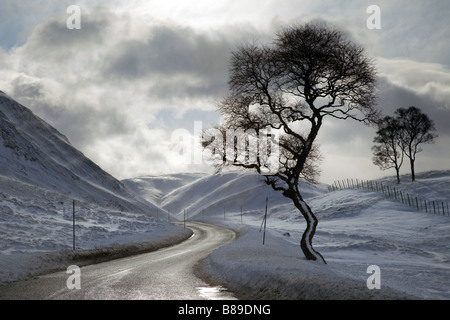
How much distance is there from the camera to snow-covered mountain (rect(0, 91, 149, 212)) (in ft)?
272

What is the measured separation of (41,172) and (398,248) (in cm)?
8019

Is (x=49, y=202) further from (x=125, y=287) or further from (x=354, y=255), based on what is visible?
(x=125, y=287)

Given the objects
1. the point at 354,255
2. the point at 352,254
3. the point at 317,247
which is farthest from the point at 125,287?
the point at 317,247

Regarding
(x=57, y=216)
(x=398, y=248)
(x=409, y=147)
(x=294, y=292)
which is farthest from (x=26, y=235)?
(x=409, y=147)

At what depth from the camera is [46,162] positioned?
316 ft

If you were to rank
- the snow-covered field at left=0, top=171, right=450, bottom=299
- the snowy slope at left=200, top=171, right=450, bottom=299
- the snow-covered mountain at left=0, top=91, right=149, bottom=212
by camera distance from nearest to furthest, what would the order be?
the snowy slope at left=200, top=171, right=450, bottom=299, the snow-covered field at left=0, top=171, right=450, bottom=299, the snow-covered mountain at left=0, top=91, right=149, bottom=212

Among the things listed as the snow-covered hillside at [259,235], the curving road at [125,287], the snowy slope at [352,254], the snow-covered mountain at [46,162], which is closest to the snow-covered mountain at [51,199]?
the snow-covered mountain at [46,162]

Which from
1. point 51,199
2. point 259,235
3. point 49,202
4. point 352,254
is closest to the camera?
point 352,254

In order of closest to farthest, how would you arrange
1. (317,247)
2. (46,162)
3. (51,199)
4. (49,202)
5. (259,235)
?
(317,247)
(259,235)
(49,202)
(51,199)
(46,162)

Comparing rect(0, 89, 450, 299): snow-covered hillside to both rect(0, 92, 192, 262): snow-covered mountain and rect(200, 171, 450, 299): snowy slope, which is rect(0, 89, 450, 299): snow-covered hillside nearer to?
rect(200, 171, 450, 299): snowy slope

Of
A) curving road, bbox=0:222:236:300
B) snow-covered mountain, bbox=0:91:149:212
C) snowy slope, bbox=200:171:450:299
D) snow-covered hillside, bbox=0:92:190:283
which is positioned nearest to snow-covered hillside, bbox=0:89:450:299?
snowy slope, bbox=200:171:450:299

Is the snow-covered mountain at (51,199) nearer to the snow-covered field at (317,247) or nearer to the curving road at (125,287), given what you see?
the snow-covered field at (317,247)

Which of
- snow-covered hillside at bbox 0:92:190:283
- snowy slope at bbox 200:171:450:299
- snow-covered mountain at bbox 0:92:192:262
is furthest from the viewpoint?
snow-covered mountain at bbox 0:92:192:262
